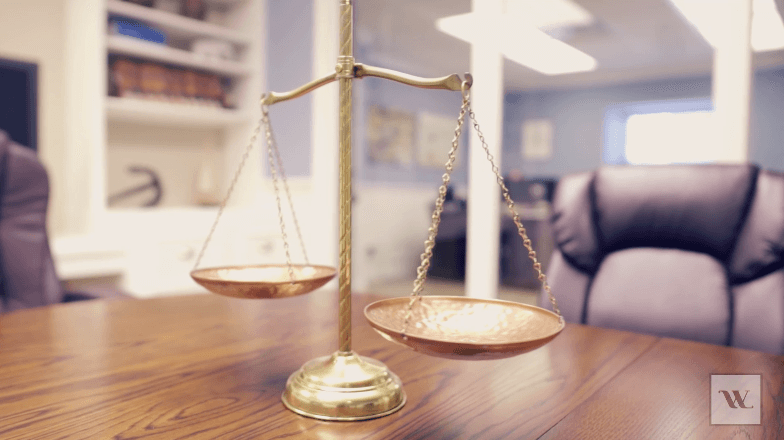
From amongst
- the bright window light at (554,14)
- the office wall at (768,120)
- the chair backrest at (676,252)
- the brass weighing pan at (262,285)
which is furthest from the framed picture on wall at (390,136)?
the brass weighing pan at (262,285)

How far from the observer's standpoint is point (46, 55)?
2.55m

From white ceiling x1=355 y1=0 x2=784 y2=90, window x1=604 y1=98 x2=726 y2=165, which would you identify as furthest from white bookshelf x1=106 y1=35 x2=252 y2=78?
window x1=604 y1=98 x2=726 y2=165

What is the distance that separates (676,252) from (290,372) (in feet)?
3.15

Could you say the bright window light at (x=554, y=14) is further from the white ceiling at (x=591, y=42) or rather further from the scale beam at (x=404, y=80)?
the scale beam at (x=404, y=80)

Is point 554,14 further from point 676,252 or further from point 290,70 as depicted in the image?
point 676,252

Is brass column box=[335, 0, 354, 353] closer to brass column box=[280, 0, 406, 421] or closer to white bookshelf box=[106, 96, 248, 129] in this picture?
brass column box=[280, 0, 406, 421]

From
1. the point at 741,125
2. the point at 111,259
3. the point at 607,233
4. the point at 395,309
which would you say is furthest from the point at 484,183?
the point at 395,309

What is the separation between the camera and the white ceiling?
4.01 meters

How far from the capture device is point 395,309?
2.06 feet

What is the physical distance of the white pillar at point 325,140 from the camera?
10.3ft

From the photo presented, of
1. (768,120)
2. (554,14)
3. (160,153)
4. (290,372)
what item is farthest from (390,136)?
(290,372)

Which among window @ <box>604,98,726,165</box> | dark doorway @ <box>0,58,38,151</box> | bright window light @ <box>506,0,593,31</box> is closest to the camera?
dark doorway @ <box>0,58,38,151</box>

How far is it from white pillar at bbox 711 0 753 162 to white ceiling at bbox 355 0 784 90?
1662mm

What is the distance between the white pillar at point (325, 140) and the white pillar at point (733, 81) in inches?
77.8
